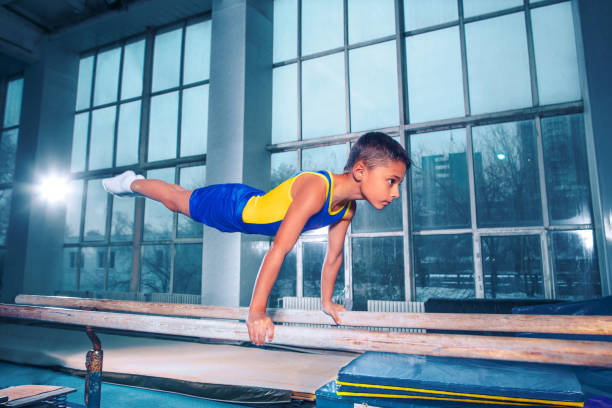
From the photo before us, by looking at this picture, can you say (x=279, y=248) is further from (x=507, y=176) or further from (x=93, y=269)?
(x=93, y=269)

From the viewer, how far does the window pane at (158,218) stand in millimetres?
7176

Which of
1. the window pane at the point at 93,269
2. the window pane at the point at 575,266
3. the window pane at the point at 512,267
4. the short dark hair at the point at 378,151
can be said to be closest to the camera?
the short dark hair at the point at 378,151

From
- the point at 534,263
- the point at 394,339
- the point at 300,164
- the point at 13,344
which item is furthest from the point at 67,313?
the point at 534,263

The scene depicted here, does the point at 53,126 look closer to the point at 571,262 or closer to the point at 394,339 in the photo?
the point at 394,339

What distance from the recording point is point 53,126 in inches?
333

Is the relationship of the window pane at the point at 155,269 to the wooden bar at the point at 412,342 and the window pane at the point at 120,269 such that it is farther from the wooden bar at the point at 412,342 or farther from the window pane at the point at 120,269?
the wooden bar at the point at 412,342

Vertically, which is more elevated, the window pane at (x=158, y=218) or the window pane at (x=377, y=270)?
the window pane at (x=158, y=218)

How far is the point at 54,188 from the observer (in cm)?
831

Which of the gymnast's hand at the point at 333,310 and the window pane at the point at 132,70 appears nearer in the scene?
the gymnast's hand at the point at 333,310

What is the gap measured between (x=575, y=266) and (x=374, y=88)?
3660mm

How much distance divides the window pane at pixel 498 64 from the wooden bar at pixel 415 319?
4.22 meters

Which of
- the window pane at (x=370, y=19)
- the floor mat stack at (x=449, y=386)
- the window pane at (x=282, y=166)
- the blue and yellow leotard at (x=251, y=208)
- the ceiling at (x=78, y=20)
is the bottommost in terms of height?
the floor mat stack at (x=449, y=386)

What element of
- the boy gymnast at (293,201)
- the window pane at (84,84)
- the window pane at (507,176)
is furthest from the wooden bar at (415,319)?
the window pane at (84,84)

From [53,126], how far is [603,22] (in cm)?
997
